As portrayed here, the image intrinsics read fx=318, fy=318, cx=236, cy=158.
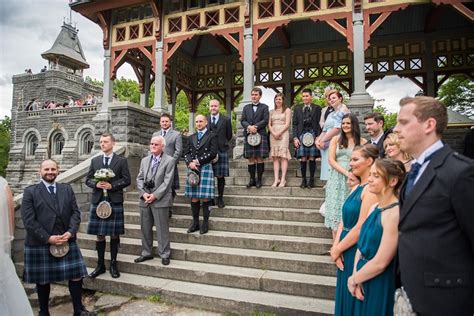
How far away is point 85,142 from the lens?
28875mm

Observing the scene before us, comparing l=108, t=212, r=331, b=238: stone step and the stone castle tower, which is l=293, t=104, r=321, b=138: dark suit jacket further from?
the stone castle tower

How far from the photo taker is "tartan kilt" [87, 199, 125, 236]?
4215 millimetres

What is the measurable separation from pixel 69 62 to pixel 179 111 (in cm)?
1709

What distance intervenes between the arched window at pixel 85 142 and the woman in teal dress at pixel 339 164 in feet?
92.8

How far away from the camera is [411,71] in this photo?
1196cm

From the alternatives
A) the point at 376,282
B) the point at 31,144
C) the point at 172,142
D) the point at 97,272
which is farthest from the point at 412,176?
the point at 31,144

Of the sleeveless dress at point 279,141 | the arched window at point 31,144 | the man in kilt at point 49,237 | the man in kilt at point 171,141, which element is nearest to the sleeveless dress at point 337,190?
the sleeveless dress at point 279,141

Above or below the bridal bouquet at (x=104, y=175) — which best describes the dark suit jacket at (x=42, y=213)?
below

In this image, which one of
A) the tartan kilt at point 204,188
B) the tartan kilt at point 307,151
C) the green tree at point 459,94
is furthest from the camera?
the green tree at point 459,94

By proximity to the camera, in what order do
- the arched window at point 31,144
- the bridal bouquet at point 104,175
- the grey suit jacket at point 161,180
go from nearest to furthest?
the bridal bouquet at point 104,175
the grey suit jacket at point 161,180
the arched window at point 31,144

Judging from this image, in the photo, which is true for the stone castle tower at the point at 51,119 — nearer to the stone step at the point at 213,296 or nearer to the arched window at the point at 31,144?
the arched window at the point at 31,144

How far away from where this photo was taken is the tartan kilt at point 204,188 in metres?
4.70

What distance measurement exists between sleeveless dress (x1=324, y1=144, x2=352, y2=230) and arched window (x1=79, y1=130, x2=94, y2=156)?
2827 centimetres

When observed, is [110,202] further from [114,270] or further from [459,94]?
[459,94]
